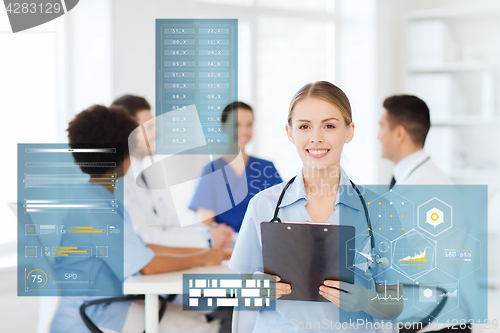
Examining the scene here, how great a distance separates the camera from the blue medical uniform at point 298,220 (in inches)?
38.4

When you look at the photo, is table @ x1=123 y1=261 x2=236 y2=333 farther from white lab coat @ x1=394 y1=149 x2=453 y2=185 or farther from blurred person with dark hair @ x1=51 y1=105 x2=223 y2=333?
white lab coat @ x1=394 y1=149 x2=453 y2=185

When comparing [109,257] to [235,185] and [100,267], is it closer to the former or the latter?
[100,267]

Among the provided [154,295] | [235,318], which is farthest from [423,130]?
[154,295]

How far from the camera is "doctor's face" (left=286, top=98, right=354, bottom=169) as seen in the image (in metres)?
0.97

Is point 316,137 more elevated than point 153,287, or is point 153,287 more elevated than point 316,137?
point 316,137

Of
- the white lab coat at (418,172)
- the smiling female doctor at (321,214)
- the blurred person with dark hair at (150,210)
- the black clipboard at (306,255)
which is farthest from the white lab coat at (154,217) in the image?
the white lab coat at (418,172)

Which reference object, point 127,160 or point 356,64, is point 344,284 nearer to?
point 127,160

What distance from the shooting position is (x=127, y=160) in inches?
49.8

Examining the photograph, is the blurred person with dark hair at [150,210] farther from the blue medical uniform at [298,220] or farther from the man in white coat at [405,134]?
the man in white coat at [405,134]

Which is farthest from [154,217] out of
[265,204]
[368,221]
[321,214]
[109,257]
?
[368,221]

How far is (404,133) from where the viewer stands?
1639 mm

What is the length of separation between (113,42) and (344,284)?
1174 mm

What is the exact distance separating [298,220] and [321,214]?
0.06m

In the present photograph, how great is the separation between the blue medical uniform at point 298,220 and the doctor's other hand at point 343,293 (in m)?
0.04
